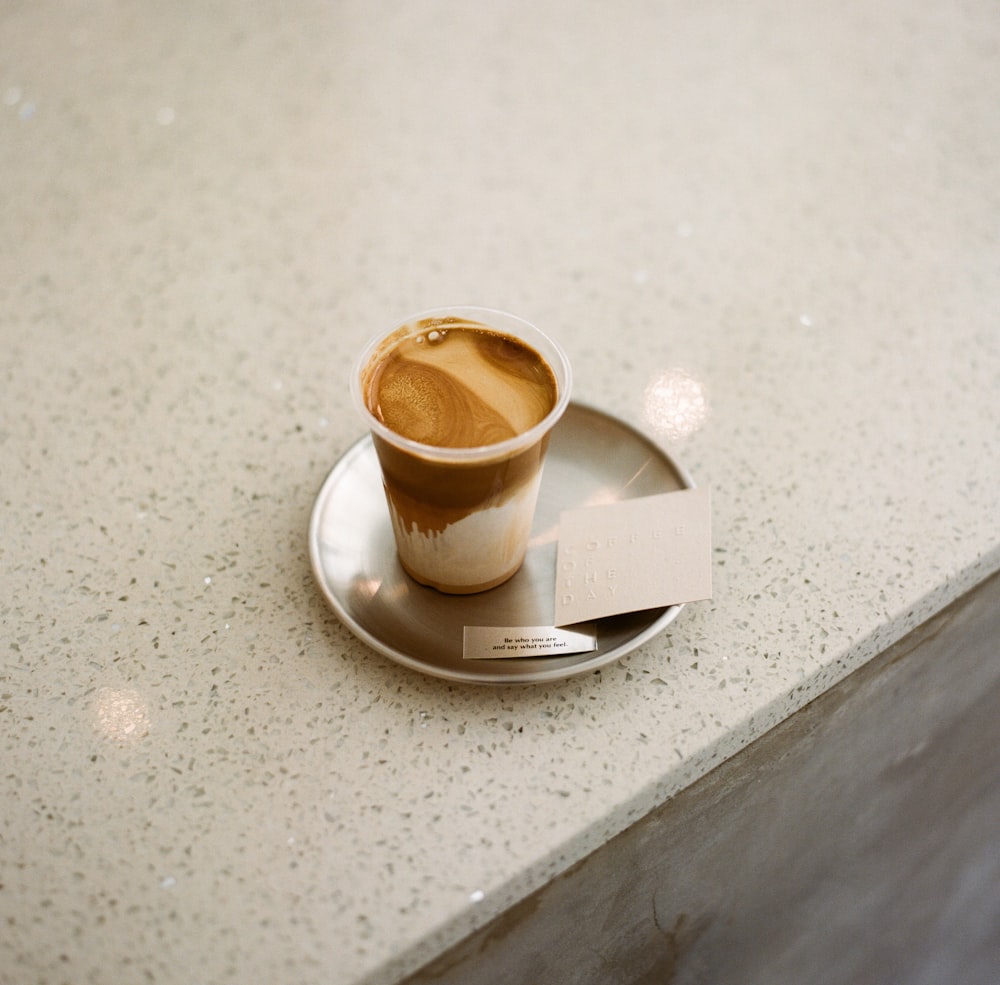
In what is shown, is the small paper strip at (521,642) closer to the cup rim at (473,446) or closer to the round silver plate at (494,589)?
the round silver plate at (494,589)

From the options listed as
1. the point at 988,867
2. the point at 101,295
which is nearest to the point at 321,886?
the point at 101,295

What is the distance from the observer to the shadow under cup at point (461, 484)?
60cm

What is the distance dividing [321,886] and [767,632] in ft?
1.26

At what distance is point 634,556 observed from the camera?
678mm

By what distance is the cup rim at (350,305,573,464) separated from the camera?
0.59 metres

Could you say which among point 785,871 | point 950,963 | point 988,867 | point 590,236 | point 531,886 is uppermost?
point 590,236

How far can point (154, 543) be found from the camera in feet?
2.48

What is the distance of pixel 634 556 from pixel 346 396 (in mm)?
364

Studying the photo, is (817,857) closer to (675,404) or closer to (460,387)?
(675,404)

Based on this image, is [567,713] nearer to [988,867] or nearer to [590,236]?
[590,236]

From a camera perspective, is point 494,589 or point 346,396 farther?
point 346,396

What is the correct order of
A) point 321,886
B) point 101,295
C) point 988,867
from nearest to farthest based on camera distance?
point 321,886 → point 101,295 → point 988,867

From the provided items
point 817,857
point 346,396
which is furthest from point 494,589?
point 817,857

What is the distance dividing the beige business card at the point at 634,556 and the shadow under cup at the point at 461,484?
50mm
